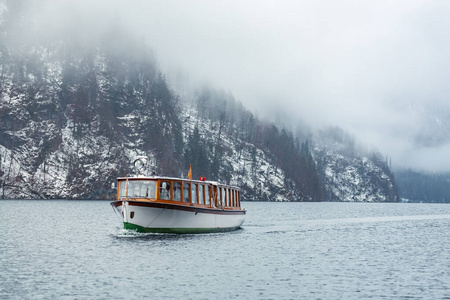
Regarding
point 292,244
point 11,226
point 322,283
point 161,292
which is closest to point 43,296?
point 161,292

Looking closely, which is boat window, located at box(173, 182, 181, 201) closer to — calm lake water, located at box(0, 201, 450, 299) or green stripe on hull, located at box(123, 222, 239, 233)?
green stripe on hull, located at box(123, 222, 239, 233)

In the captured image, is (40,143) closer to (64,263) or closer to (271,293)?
(64,263)

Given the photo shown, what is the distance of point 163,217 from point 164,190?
9.70 ft

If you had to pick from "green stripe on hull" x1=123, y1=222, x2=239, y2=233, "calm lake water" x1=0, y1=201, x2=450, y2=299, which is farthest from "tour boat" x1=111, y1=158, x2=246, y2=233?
"calm lake water" x1=0, y1=201, x2=450, y2=299

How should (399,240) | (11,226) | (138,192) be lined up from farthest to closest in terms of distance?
1. (11,226)
2. (399,240)
3. (138,192)

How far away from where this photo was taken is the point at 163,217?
49.0 m

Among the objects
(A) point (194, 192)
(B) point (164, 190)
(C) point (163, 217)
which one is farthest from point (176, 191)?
(C) point (163, 217)

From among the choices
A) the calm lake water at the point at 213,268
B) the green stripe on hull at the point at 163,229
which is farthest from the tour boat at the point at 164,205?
the calm lake water at the point at 213,268

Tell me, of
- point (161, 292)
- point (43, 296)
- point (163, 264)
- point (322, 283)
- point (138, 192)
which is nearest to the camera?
point (43, 296)

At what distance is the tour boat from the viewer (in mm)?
48312

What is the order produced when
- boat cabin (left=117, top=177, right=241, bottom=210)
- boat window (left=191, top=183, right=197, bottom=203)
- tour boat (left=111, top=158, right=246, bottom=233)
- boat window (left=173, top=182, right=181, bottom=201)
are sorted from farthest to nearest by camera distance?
boat window (left=191, top=183, right=197, bottom=203) < boat window (left=173, top=182, right=181, bottom=201) < boat cabin (left=117, top=177, right=241, bottom=210) < tour boat (left=111, top=158, right=246, bottom=233)

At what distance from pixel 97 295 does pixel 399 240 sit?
152 ft

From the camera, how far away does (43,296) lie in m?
24.5

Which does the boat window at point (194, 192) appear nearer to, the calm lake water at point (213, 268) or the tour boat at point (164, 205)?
the tour boat at point (164, 205)
